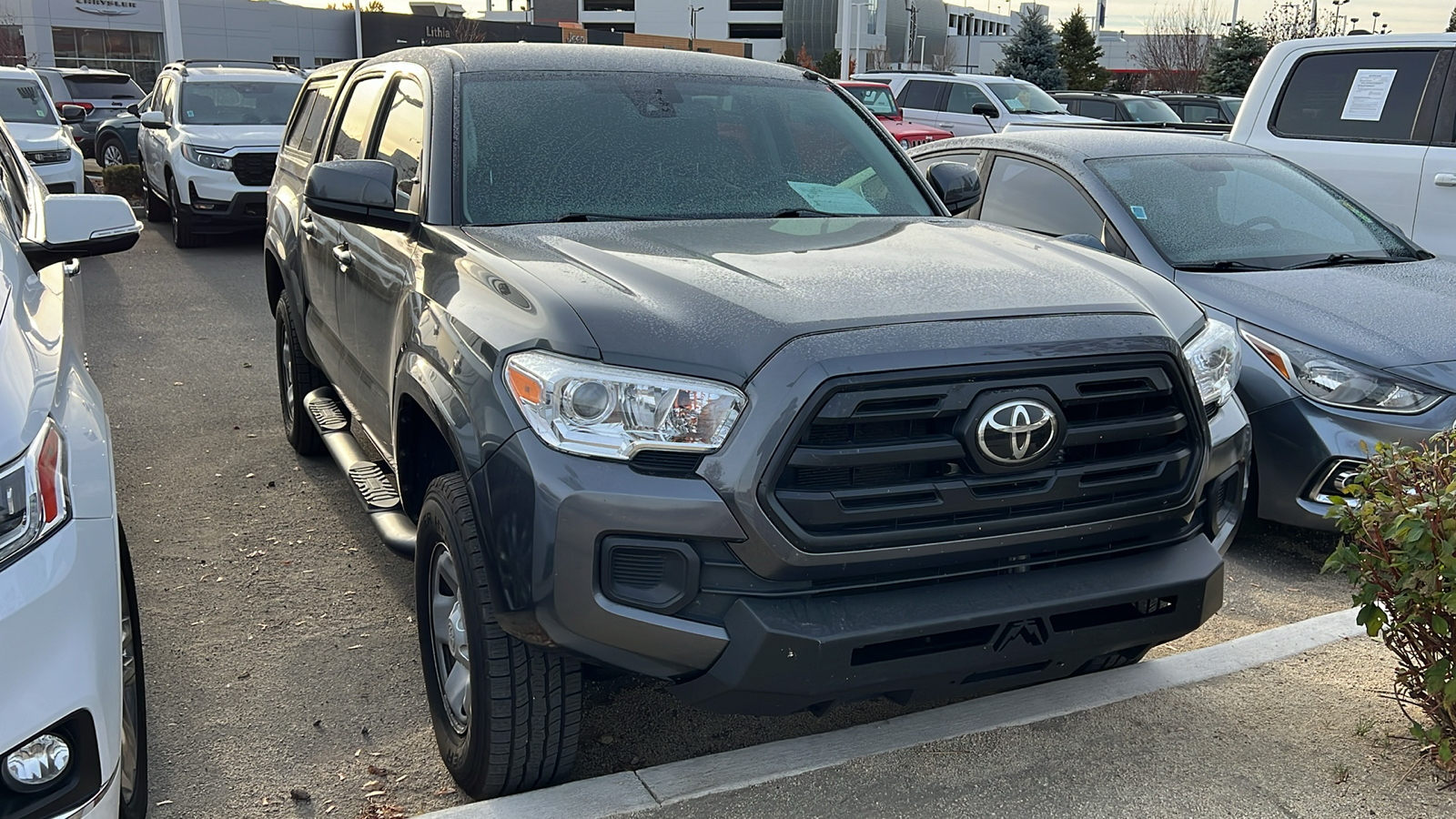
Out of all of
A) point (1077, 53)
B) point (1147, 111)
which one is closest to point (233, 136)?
point (1147, 111)

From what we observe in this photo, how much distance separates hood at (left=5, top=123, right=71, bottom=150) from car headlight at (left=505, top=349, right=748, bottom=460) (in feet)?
38.8

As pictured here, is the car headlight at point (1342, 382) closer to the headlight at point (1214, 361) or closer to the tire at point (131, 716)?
the headlight at point (1214, 361)

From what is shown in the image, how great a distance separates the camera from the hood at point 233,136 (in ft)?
40.7

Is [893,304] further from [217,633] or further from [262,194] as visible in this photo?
[262,194]

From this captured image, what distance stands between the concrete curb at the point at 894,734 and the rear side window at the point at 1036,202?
2447 millimetres

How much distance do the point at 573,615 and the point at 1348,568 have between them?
190 centimetres

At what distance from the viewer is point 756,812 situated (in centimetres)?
280

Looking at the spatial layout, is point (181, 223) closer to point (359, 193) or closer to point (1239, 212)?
point (359, 193)

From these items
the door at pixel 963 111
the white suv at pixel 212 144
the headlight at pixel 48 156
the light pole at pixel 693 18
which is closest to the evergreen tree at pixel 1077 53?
the door at pixel 963 111

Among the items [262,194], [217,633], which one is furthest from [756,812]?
[262,194]

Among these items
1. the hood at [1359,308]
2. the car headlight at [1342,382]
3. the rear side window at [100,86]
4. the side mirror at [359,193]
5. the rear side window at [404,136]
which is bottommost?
Answer: the car headlight at [1342,382]

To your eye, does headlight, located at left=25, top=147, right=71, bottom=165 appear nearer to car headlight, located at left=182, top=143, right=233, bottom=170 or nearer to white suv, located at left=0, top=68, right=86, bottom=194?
white suv, located at left=0, top=68, right=86, bottom=194

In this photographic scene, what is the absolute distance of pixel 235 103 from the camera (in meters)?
13.5

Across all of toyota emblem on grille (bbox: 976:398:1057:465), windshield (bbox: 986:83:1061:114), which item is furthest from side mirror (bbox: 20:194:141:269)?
windshield (bbox: 986:83:1061:114)
